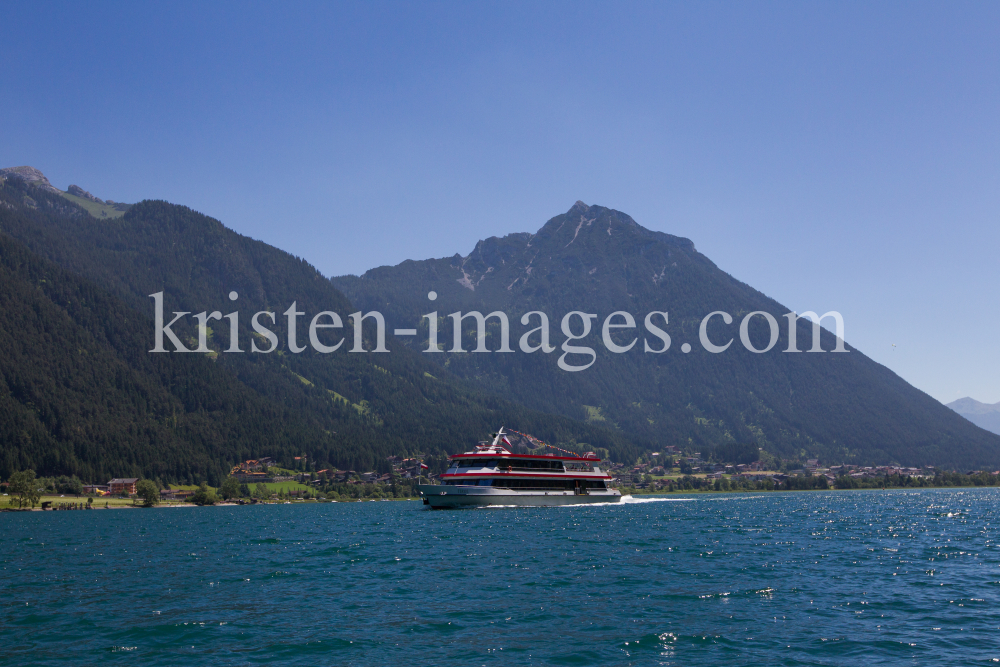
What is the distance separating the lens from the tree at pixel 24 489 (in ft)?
482

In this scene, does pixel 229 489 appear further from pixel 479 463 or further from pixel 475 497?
pixel 475 497

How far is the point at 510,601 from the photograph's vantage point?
115 ft

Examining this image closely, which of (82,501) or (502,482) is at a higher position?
(502,482)

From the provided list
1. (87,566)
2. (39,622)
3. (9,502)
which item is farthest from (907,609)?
(9,502)

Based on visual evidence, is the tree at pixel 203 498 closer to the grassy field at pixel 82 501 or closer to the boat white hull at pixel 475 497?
the grassy field at pixel 82 501

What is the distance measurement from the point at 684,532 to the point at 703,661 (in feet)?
161

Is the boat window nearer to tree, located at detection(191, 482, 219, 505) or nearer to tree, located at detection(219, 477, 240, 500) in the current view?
tree, located at detection(191, 482, 219, 505)

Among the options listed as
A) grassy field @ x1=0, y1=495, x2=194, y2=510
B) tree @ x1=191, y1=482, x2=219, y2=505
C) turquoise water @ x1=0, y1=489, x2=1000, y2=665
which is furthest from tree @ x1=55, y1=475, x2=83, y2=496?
turquoise water @ x1=0, y1=489, x2=1000, y2=665


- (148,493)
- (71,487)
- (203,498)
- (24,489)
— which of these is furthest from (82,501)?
(203,498)

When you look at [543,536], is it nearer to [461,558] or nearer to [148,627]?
[461,558]

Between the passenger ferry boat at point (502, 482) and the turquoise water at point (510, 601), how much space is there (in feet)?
171

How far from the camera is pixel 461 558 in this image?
170ft

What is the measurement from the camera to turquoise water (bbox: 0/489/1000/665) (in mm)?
25422

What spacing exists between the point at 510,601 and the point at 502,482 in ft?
281
